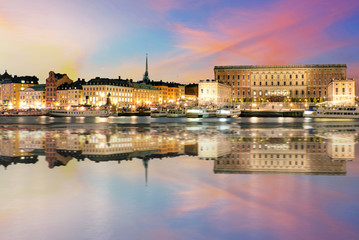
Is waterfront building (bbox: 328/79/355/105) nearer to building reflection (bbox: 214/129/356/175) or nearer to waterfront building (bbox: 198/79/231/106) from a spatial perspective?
waterfront building (bbox: 198/79/231/106)

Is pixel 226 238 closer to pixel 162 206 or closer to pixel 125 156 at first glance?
pixel 162 206

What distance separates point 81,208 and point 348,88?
6663 inches

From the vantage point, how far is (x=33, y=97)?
191m

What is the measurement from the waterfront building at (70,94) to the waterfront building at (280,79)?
7213 centimetres

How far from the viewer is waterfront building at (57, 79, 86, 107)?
173 metres

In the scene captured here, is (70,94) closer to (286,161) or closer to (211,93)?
A: (211,93)

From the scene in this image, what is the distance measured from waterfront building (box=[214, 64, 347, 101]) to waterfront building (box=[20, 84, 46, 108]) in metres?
97.0

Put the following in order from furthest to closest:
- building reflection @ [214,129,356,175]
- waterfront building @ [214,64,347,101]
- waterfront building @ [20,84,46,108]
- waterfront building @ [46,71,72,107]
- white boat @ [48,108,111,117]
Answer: waterfront building @ [20,84,46,108]
waterfront building @ [46,71,72,107]
waterfront building @ [214,64,347,101]
white boat @ [48,108,111,117]
building reflection @ [214,129,356,175]

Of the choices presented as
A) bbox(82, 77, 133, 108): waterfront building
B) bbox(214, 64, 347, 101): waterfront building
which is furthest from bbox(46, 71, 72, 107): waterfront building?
bbox(214, 64, 347, 101): waterfront building

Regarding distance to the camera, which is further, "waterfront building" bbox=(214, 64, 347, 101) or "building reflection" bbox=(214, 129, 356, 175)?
"waterfront building" bbox=(214, 64, 347, 101)

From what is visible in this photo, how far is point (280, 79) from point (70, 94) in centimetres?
10997

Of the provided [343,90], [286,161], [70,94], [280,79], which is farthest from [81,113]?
[343,90]

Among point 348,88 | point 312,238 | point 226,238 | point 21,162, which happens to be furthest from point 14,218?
point 348,88

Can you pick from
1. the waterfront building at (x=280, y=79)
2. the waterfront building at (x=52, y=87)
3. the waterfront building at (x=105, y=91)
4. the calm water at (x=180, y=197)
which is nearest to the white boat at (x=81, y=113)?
the waterfront building at (x=105, y=91)
